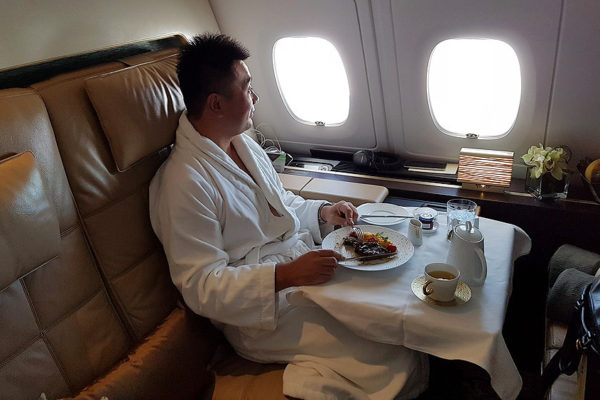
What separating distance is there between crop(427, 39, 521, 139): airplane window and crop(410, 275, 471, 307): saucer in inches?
51.7

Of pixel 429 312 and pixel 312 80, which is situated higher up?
pixel 312 80

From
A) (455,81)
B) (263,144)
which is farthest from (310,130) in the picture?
(455,81)

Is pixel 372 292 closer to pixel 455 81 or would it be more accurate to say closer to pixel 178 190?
pixel 178 190

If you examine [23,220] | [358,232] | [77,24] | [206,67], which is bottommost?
[358,232]

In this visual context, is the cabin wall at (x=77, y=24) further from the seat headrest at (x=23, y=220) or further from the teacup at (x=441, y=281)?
the teacup at (x=441, y=281)

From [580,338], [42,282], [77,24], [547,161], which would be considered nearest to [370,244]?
[580,338]

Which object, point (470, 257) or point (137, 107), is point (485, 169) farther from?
point (137, 107)

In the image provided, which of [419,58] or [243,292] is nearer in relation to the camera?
[243,292]

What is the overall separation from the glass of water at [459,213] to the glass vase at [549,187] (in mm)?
678

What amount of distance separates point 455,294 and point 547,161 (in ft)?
3.82

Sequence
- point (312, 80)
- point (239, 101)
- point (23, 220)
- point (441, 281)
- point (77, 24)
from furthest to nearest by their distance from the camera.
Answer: point (312, 80)
point (77, 24)
point (239, 101)
point (441, 281)
point (23, 220)

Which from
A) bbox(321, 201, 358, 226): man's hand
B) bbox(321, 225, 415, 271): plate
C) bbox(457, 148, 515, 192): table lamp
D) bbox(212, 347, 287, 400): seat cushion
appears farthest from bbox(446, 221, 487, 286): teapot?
bbox(457, 148, 515, 192): table lamp

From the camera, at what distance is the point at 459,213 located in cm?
168

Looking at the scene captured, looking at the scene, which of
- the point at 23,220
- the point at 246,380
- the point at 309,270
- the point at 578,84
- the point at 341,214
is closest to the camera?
the point at 23,220
